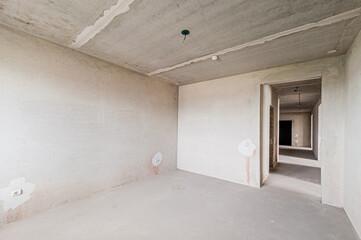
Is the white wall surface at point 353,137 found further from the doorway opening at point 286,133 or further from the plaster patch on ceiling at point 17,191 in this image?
the doorway opening at point 286,133

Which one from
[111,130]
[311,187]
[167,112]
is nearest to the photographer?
[111,130]

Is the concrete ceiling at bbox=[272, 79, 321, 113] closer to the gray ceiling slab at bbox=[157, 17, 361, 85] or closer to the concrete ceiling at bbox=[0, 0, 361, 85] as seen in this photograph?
the gray ceiling slab at bbox=[157, 17, 361, 85]

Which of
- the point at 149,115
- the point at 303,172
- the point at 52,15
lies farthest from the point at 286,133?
the point at 52,15

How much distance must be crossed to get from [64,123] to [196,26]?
8.29 feet

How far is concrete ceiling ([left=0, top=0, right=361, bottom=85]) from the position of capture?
1586 mm

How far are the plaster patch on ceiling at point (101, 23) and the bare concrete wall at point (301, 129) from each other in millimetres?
13257

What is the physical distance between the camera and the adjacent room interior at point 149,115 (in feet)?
5.90

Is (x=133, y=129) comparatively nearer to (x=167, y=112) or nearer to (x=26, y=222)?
(x=167, y=112)

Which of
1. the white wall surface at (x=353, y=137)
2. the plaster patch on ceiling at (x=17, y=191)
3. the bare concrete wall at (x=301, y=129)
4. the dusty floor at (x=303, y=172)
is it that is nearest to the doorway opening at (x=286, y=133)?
the bare concrete wall at (x=301, y=129)

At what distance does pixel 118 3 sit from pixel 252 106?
3.11 m

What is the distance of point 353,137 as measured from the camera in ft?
6.83

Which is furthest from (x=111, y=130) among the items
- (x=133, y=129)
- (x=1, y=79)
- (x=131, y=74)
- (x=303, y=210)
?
(x=303, y=210)

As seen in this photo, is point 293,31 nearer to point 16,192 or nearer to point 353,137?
point 353,137

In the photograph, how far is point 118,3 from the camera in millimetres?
1562
